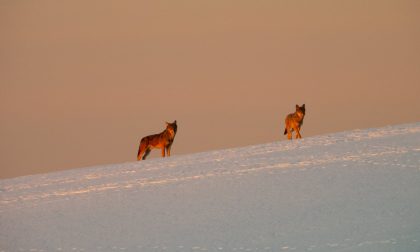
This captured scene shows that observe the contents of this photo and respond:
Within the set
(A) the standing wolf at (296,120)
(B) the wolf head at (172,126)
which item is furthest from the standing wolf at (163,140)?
(A) the standing wolf at (296,120)

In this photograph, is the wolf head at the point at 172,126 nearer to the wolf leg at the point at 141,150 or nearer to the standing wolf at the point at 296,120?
the wolf leg at the point at 141,150

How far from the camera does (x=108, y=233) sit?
9.33 m

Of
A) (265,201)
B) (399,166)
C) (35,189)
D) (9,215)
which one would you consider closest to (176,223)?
(265,201)

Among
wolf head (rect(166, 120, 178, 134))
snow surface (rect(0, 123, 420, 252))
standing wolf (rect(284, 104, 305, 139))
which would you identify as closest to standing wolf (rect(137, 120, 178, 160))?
wolf head (rect(166, 120, 178, 134))

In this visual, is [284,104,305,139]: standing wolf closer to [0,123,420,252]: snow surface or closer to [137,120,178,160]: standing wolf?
[137,120,178,160]: standing wolf

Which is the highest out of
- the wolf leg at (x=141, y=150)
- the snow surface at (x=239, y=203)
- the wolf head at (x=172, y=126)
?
the wolf head at (x=172, y=126)

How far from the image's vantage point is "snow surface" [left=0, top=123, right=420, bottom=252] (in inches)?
325

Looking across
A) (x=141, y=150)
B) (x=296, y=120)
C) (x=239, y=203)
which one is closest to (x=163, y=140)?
(x=141, y=150)

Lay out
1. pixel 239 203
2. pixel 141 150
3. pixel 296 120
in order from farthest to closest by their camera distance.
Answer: pixel 141 150, pixel 296 120, pixel 239 203

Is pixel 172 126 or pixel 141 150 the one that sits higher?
pixel 172 126

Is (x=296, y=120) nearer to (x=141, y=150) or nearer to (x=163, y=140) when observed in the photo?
(x=163, y=140)

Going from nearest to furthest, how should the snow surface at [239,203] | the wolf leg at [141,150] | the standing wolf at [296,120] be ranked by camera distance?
the snow surface at [239,203] → the standing wolf at [296,120] → the wolf leg at [141,150]

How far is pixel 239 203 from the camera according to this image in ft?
33.8

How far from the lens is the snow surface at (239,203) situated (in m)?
8.27
